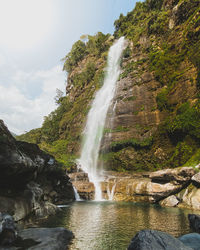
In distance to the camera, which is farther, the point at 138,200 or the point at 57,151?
the point at 57,151

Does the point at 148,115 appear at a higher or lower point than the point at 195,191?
higher

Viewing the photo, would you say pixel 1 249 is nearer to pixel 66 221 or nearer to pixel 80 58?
pixel 66 221

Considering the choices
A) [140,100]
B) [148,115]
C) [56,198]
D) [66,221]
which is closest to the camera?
[66,221]

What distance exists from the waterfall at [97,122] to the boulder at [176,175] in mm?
6741

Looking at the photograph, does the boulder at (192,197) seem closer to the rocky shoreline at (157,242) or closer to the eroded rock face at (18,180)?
the rocky shoreline at (157,242)

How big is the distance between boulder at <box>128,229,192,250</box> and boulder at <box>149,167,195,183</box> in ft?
33.3

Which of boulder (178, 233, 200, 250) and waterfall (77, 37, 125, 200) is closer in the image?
boulder (178, 233, 200, 250)

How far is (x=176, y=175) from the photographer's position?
1324 centimetres

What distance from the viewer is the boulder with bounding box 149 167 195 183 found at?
41.9 ft

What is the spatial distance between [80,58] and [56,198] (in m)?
50.4

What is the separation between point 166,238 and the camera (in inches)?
153

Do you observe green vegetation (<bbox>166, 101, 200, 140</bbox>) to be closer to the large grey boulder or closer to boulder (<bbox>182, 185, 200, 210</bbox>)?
the large grey boulder

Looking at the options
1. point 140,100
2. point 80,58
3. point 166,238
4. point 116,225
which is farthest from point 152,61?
point 80,58

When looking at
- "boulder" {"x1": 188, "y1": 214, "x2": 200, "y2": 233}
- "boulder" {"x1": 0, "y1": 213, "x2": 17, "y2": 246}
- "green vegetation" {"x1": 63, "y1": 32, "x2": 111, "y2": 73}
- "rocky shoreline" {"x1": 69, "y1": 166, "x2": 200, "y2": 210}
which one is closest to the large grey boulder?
"rocky shoreline" {"x1": 69, "y1": 166, "x2": 200, "y2": 210}
